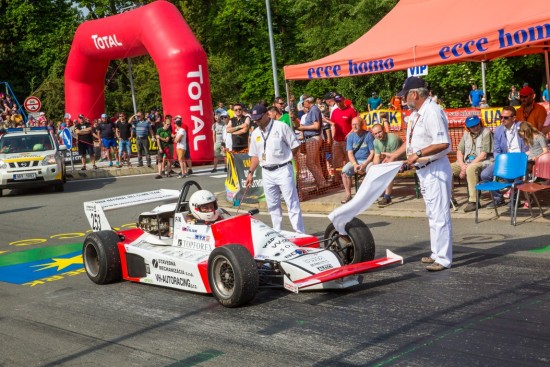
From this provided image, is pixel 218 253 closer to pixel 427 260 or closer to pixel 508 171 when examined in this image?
pixel 427 260

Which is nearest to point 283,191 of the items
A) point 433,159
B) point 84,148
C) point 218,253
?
point 433,159

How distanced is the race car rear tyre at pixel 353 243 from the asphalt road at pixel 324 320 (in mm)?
295

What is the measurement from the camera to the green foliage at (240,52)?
3732 cm

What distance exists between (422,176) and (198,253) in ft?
8.63

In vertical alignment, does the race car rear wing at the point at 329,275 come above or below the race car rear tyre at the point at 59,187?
below

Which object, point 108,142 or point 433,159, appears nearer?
point 433,159

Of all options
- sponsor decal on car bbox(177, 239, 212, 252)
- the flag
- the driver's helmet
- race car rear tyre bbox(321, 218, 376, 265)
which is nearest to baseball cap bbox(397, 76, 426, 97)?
the flag

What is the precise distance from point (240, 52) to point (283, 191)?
38.9m

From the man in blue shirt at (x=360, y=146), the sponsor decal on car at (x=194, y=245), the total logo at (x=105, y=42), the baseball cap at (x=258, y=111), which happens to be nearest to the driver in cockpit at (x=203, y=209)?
the sponsor decal on car at (x=194, y=245)

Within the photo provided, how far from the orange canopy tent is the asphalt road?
339 centimetres

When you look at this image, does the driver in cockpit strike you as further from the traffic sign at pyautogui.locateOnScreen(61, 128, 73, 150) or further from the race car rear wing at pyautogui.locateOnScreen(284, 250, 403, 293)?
the traffic sign at pyautogui.locateOnScreen(61, 128, 73, 150)

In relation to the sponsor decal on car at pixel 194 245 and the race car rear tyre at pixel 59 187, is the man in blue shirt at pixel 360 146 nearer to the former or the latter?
the sponsor decal on car at pixel 194 245

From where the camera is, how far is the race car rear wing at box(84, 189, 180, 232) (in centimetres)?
1041

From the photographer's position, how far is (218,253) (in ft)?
26.6
